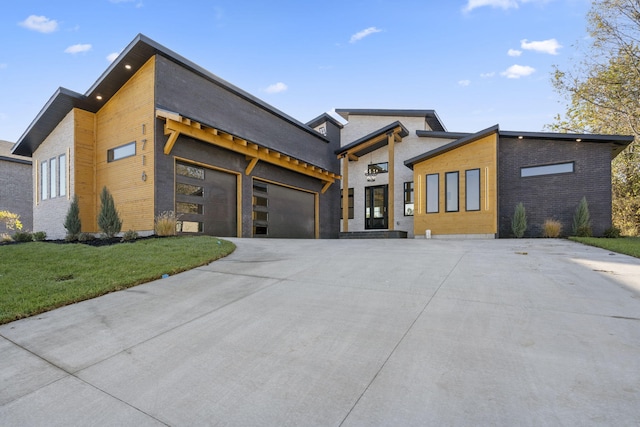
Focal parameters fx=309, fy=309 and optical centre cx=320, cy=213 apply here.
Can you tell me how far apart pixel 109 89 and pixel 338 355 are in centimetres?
1385

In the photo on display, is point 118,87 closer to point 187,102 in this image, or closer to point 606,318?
point 187,102

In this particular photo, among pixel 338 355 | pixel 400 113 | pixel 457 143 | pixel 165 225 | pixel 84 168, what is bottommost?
pixel 338 355

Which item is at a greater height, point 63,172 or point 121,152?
point 121,152

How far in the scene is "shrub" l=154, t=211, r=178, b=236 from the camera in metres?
10.0

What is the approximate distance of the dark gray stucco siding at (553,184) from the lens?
40.9 feet

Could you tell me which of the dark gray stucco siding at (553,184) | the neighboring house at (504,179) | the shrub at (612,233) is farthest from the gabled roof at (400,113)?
the shrub at (612,233)

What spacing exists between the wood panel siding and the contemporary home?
40mm

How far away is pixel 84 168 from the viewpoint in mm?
12438

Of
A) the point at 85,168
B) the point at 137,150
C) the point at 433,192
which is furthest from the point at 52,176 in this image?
the point at 433,192

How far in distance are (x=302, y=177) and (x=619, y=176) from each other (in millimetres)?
18767

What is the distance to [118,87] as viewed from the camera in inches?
472

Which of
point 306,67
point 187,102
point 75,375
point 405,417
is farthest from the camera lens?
point 306,67

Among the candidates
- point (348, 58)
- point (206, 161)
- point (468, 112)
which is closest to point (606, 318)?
point (206, 161)

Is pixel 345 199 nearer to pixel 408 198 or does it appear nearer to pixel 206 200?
pixel 408 198
